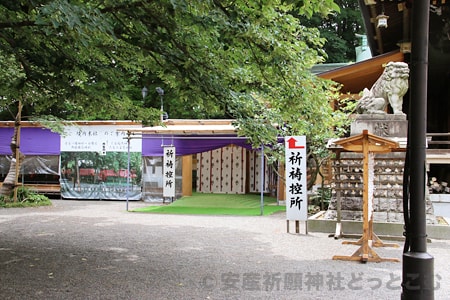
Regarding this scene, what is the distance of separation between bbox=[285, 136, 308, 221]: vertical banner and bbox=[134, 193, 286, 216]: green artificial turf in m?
4.44

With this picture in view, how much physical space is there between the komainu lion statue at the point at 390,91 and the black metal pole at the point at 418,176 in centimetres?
645

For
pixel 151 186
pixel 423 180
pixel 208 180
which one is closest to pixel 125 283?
pixel 423 180

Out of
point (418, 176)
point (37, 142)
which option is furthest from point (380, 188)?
point (37, 142)

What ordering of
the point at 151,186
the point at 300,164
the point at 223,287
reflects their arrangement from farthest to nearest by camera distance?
the point at 151,186, the point at 300,164, the point at 223,287

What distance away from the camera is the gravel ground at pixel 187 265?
474 centimetres

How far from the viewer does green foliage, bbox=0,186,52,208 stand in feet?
48.8

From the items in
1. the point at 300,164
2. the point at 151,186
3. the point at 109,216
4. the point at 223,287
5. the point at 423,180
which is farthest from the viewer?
the point at 151,186

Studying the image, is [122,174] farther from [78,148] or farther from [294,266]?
[294,266]

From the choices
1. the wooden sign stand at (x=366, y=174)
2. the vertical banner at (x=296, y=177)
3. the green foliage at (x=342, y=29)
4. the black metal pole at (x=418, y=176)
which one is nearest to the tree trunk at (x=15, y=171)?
the vertical banner at (x=296, y=177)

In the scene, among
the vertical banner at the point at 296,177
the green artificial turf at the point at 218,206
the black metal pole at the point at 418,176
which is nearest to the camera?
the black metal pole at the point at 418,176

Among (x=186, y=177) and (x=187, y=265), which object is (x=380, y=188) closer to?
(x=187, y=265)

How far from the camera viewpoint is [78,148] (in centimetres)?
1828

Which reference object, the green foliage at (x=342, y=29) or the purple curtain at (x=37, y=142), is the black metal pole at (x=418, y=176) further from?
the green foliage at (x=342, y=29)

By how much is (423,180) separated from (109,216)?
11.0 meters
